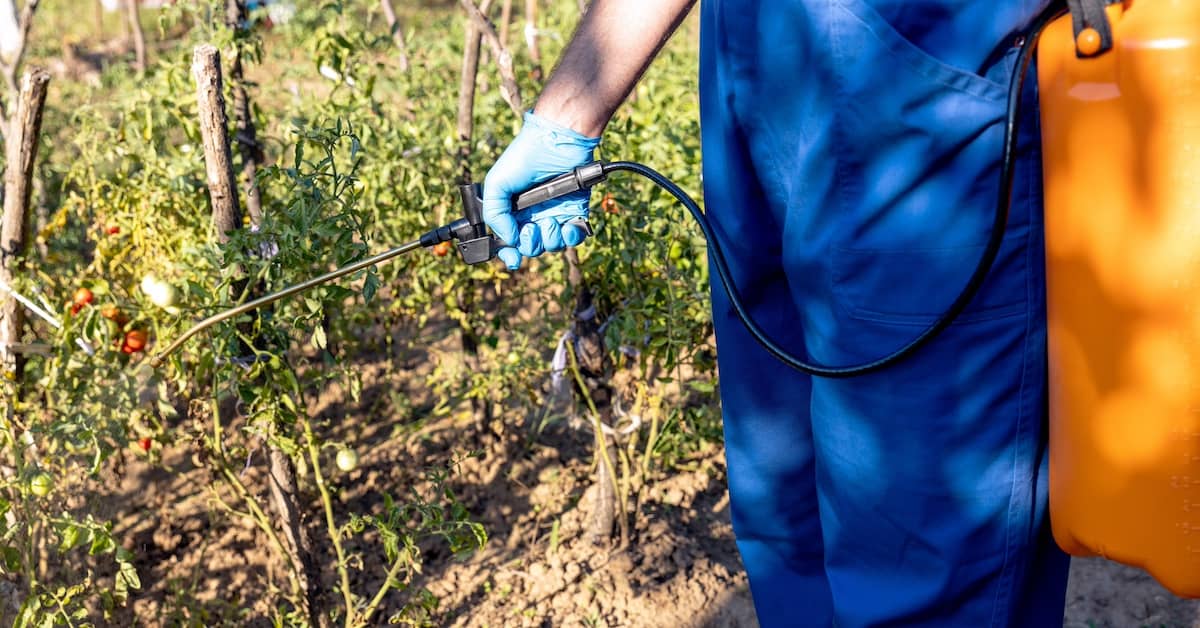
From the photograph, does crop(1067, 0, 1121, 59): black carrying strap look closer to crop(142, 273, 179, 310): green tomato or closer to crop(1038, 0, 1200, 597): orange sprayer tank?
crop(1038, 0, 1200, 597): orange sprayer tank

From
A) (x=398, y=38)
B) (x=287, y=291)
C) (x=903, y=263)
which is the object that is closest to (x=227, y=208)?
(x=287, y=291)

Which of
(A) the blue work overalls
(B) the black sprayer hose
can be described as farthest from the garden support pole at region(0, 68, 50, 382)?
(B) the black sprayer hose

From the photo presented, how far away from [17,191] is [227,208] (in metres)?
0.48

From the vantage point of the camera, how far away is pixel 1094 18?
1.04 meters

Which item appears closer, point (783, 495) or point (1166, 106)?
point (1166, 106)

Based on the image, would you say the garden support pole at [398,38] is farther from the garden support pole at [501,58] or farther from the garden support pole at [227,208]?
the garden support pole at [227,208]

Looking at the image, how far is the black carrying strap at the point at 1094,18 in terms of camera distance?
3.38ft

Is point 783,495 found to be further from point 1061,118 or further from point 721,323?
point 1061,118

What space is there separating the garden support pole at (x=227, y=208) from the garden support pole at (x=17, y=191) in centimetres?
34

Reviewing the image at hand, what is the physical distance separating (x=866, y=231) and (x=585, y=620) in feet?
4.32

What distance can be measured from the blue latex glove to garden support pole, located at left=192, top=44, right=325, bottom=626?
0.54 meters

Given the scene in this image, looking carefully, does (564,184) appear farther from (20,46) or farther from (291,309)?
(20,46)

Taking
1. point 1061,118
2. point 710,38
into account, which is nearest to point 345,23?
point 710,38

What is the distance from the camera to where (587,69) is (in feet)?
4.76
